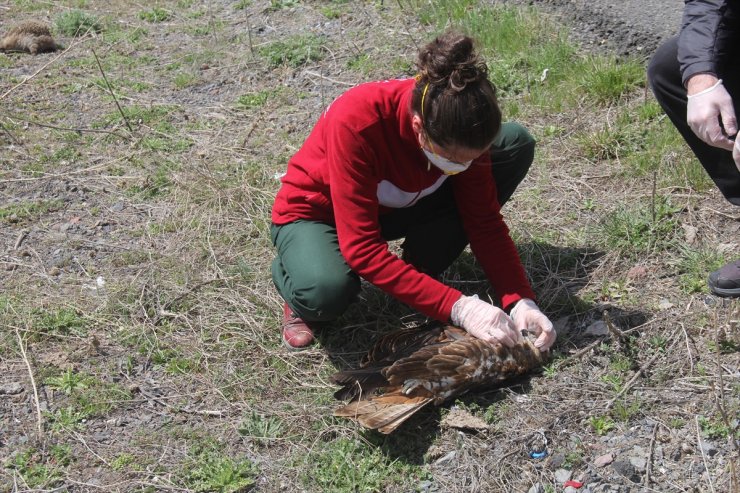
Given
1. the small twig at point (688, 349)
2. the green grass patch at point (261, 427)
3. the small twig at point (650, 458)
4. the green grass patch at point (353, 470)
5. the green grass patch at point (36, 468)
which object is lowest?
the green grass patch at point (36, 468)

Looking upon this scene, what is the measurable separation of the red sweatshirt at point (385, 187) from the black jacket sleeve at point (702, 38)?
32.3 inches

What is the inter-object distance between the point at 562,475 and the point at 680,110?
1.67m

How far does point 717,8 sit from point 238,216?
254 centimetres

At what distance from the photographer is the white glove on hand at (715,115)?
2.96 metres

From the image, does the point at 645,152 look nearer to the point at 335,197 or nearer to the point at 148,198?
the point at 335,197

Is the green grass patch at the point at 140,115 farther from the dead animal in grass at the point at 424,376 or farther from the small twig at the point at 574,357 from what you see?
the small twig at the point at 574,357

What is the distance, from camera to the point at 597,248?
3912mm

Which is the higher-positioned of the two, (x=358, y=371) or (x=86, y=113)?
(x=358, y=371)

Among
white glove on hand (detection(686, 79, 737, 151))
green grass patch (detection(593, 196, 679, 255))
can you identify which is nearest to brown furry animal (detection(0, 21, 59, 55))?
green grass patch (detection(593, 196, 679, 255))

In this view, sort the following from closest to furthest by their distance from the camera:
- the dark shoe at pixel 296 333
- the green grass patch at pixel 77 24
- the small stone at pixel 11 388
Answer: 1. the small stone at pixel 11 388
2. the dark shoe at pixel 296 333
3. the green grass patch at pixel 77 24

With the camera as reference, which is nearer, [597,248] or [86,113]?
[597,248]

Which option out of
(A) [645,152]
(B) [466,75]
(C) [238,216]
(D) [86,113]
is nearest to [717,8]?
(B) [466,75]

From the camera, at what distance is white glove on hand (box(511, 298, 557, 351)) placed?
3195 mm

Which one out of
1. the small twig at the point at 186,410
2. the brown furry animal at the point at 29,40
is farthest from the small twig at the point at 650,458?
the brown furry animal at the point at 29,40
